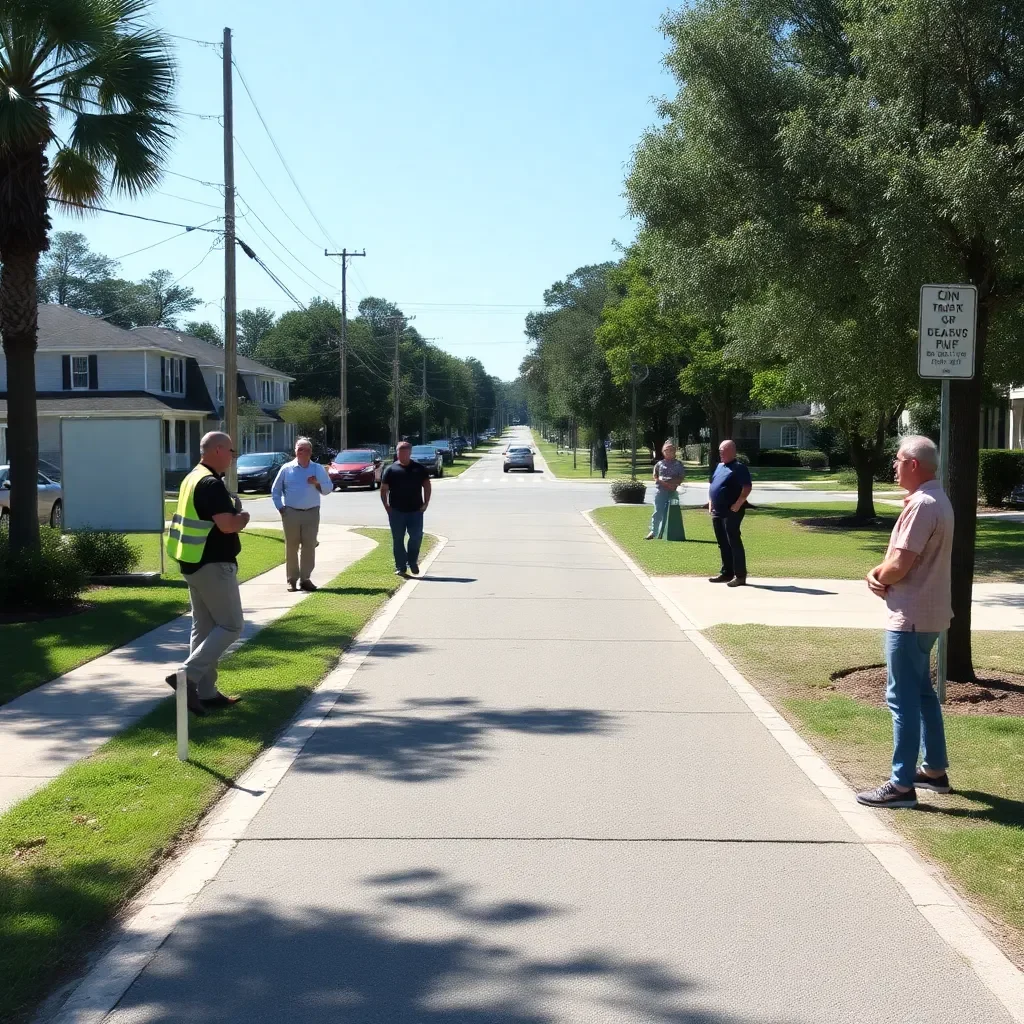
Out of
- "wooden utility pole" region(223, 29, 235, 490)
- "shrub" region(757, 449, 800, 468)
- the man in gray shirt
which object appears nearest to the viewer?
the man in gray shirt

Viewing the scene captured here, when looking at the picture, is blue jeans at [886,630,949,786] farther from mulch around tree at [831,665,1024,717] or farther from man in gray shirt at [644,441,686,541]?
man in gray shirt at [644,441,686,541]

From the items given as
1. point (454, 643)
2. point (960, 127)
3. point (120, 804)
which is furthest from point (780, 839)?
point (960, 127)

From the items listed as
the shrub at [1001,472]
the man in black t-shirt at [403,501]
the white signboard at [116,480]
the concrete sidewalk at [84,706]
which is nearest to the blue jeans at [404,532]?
the man in black t-shirt at [403,501]

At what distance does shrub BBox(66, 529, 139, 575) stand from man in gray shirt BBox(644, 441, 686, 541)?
365 inches

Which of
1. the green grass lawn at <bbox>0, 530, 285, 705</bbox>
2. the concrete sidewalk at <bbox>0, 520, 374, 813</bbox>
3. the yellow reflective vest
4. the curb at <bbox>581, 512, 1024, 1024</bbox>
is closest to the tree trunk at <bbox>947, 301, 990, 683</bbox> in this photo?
the curb at <bbox>581, 512, 1024, 1024</bbox>

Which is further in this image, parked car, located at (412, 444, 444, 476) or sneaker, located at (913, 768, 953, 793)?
parked car, located at (412, 444, 444, 476)

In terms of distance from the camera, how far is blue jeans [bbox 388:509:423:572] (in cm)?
1708

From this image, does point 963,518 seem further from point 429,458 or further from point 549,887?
point 429,458

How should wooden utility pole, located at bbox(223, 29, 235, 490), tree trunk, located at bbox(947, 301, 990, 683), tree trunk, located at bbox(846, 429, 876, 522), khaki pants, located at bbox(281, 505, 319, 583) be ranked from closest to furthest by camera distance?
tree trunk, located at bbox(947, 301, 990, 683)
khaki pants, located at bbox(281, 505, 319, 583)
wooden utility pole, located at bbox(223, 29, 235, 490)
tree trunk, located at bbox(846, 429, 876, 522)

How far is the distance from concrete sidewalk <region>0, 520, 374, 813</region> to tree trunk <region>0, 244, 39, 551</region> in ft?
7.97

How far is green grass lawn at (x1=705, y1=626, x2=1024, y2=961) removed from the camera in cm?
543

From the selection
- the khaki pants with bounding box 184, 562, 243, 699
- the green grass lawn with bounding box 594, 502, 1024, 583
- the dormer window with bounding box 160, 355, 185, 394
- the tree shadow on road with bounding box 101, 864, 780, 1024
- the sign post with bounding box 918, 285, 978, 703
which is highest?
the dormer window with bounding box 160, 355, 185, 394

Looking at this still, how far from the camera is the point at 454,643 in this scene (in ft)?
38.1

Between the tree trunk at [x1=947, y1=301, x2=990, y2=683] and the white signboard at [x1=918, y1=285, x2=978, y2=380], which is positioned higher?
the white signboard at [x1=918, y1=285, x2=978, y2=380]
